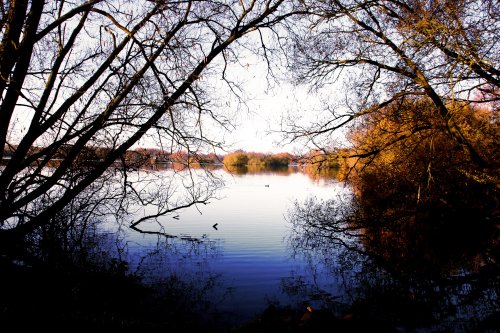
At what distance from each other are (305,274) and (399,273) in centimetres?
245

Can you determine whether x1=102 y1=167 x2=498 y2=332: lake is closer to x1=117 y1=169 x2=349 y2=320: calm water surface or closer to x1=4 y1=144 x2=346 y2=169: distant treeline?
x1=117 y1=169 x2=349 y2=320: calm water surface

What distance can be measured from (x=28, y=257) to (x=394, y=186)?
1715cm

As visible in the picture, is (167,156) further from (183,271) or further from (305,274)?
(305,274)

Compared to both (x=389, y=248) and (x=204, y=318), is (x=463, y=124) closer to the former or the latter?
(x=389, y=248)

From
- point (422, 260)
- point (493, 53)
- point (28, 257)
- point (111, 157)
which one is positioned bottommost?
point (422, 260)

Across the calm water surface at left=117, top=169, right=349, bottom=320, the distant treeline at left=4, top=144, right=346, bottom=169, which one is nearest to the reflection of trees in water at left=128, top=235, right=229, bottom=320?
the calm water surface at left=117, top=169, right=349, bottom=320

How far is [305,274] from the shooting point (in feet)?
29.6

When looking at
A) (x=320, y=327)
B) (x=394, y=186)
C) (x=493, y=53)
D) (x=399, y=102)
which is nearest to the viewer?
(x=320, y=327)

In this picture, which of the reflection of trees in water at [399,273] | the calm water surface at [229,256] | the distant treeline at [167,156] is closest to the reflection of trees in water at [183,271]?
the calm water surface at [229,256]

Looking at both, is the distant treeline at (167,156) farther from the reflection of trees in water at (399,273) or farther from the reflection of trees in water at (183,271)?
the reflection of trees in water at (399,273)

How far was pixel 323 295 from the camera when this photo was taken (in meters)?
7.48

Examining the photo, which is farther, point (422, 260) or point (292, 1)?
point (422, 260)

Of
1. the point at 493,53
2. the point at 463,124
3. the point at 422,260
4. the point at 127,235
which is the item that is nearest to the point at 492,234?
the point at 463,124

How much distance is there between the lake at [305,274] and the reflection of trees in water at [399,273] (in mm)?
25
